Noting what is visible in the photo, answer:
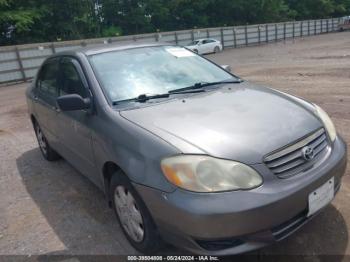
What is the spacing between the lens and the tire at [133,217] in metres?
2.54

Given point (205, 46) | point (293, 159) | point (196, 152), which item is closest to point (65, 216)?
point (196, 152)

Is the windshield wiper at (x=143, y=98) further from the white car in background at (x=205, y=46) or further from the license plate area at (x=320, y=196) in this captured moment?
the white car in background at (x=205, y=46)

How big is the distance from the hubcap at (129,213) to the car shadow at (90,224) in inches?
7.2

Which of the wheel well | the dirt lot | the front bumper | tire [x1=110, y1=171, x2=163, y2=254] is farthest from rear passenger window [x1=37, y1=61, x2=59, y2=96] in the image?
the front bumper

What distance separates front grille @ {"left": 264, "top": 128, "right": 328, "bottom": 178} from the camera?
2275 mm

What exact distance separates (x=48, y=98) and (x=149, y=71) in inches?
62.6

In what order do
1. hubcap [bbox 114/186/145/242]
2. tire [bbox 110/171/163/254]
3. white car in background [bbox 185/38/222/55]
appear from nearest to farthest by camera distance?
tire [bbox 110/171/163/254]
hubcap [bbox 114/186/145/242]
white car in background [bbox 185/38/222/55]

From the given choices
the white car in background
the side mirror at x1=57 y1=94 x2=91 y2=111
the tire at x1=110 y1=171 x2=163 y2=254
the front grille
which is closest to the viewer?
the front grille

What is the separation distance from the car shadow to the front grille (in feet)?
2.25

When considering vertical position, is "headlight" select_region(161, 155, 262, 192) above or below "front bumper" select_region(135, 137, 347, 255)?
above

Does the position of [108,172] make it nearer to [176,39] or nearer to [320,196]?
[320,196]

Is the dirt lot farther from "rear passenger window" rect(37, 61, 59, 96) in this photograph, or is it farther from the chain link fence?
the chain link fence

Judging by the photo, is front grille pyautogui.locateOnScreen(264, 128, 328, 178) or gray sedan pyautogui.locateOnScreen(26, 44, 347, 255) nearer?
gray sedan pyautogui.locateOnScreen(26, 44, 347, 255)

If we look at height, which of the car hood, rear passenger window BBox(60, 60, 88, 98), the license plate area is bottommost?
the license plate area
